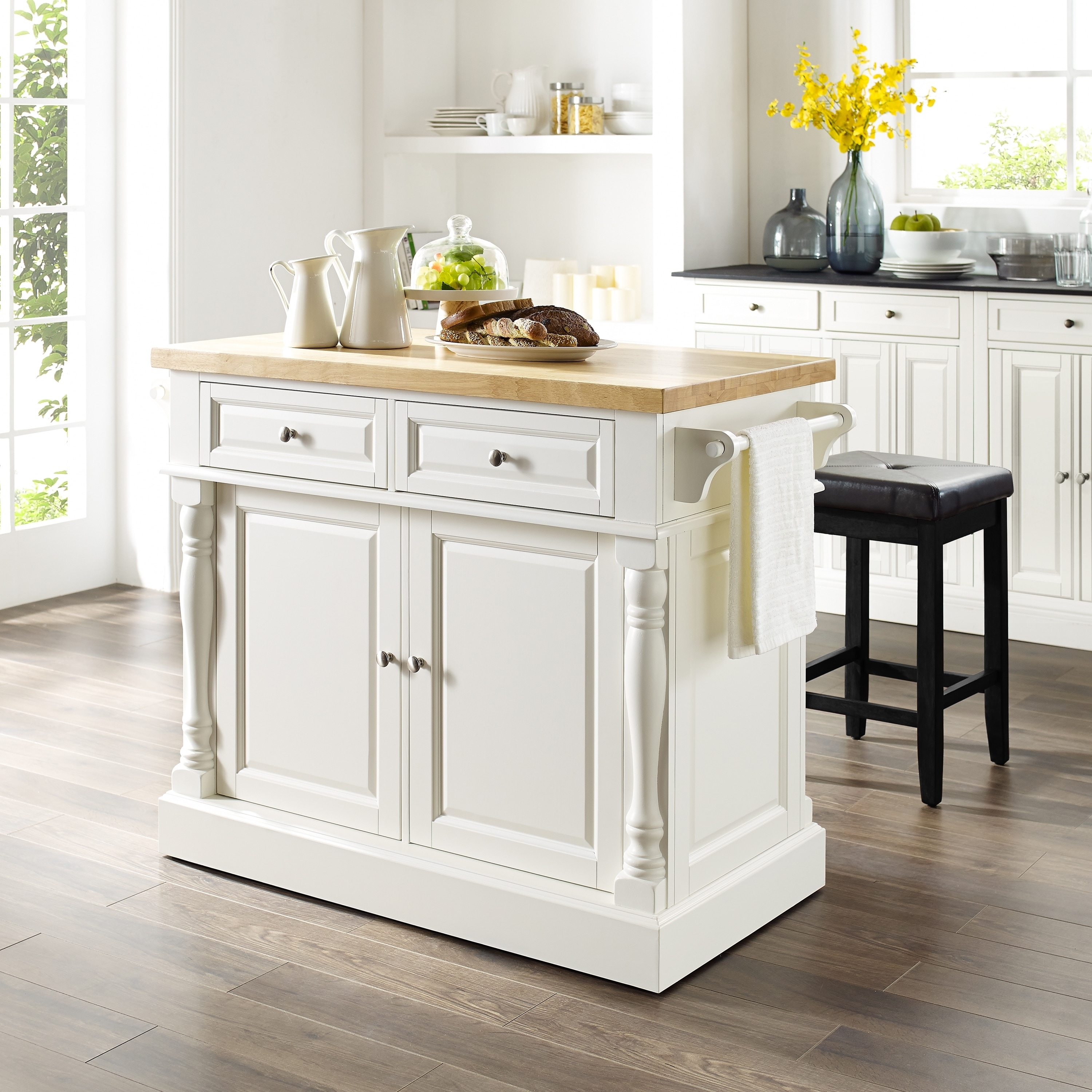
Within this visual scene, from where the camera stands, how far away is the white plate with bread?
2510mm

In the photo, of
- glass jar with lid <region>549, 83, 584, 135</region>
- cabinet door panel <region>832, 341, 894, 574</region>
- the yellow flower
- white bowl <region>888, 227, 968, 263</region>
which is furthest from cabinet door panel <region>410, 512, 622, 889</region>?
glass jar with lid <region>549, 83, 584, 135</region>

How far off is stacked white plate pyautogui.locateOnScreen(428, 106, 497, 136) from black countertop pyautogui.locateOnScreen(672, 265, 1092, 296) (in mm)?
1104

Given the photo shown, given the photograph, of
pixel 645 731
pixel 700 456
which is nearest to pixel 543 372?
pixel 700 456

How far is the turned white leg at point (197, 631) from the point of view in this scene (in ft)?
9.19

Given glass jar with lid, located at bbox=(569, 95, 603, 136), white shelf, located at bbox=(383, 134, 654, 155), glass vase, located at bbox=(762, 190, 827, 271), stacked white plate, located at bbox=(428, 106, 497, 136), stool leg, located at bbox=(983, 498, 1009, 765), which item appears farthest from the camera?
stacked white plate, located at bbox=(428, 106, 497, 136)

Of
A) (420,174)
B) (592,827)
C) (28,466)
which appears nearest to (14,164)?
(28,466)

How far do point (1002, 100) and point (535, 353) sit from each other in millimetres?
2930

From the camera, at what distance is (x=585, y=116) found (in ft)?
17.1

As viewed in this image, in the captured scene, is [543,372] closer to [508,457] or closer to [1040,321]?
[508,457]

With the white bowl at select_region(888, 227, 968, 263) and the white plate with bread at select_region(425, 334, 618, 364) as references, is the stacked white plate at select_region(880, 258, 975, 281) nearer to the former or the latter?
the white bowl at select_region(888, 227, 968, 263)

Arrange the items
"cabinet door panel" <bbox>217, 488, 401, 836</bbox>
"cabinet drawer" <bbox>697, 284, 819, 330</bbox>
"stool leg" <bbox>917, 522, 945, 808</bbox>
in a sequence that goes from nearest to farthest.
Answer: "cabinet door panel" <bbox>217, 488, 401, 836</bbox>, "stool leg" <bbox>917, 522, 945, 808</bbox>, "cabinet drawer" <bbox>697, 284, 819, 330</bbox>

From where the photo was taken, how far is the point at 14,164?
15.4 feet

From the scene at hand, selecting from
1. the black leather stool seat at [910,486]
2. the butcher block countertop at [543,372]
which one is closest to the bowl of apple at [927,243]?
the black leather stool seat at [910,486]

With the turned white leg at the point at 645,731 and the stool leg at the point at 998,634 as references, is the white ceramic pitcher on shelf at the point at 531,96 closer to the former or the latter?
the stool leg at the point at 998,634
